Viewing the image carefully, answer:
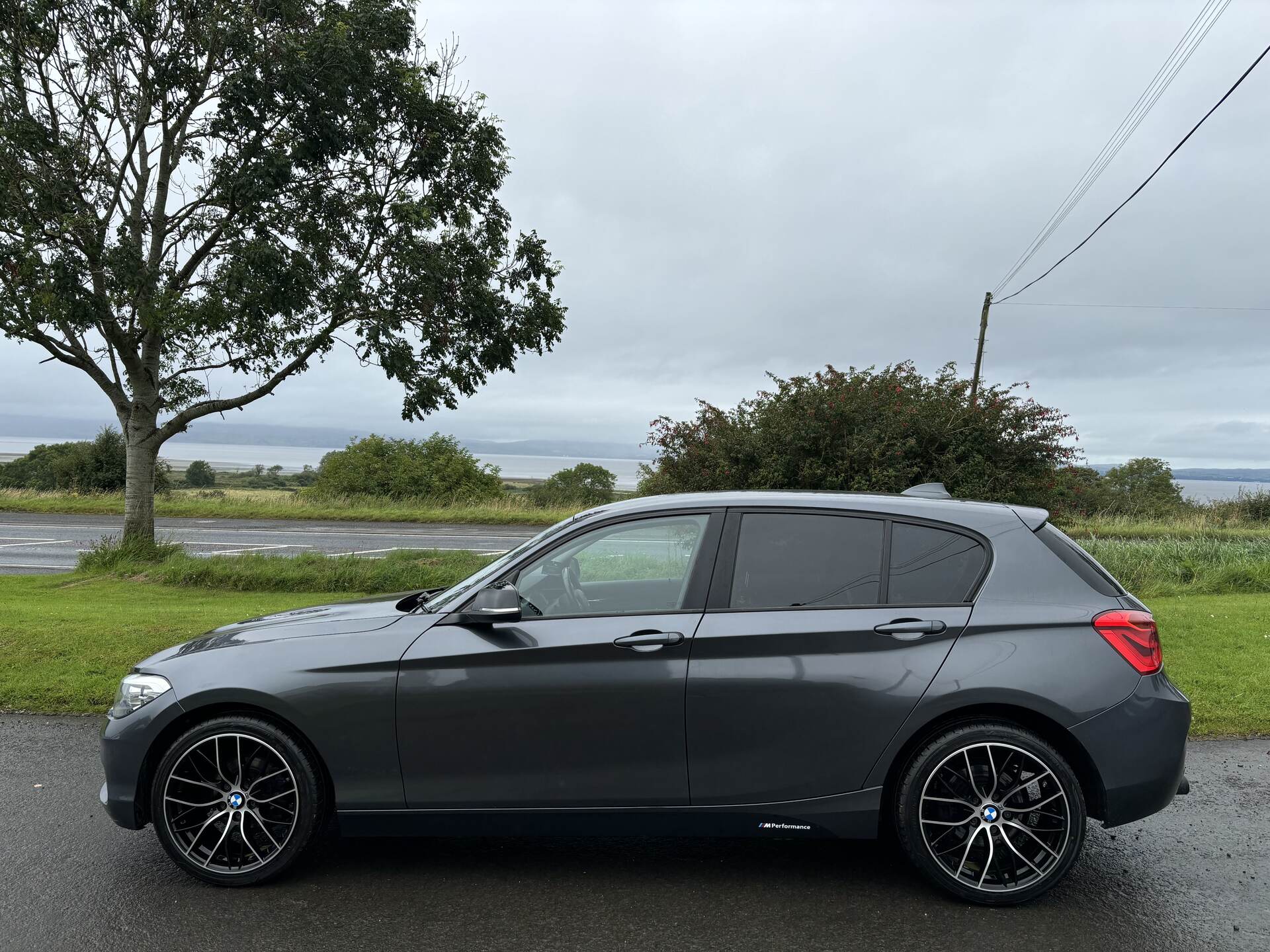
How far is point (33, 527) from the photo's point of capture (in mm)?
22891

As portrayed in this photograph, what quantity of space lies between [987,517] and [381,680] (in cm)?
270

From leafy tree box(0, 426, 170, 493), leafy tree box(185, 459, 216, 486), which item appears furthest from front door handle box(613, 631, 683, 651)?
leafy tree box(185, 459, 216, 486)

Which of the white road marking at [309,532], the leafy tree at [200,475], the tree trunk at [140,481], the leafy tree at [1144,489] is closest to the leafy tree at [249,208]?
the tree trunk at [140,481]

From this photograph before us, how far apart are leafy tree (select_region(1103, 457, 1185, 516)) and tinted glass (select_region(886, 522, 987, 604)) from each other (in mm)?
23538

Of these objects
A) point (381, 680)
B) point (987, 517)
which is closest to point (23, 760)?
point (381, 680)

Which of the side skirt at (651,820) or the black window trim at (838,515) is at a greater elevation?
the black window trim at (838,515)

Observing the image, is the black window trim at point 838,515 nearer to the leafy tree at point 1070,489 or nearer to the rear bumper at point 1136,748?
the rear bumper at point 1136,748

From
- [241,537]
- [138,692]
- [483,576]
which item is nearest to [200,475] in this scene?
[241,537]

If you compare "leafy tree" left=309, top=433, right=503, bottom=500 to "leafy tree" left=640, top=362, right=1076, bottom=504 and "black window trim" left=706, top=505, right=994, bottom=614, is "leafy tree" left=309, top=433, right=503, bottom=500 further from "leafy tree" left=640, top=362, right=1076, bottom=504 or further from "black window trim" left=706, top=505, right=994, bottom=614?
"black window trim" left=706, top=505, right=994, bottom=614

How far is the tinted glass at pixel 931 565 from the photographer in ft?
12.4

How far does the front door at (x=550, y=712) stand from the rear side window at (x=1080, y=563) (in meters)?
1.55

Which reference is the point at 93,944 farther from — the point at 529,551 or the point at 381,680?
the point at 529,551

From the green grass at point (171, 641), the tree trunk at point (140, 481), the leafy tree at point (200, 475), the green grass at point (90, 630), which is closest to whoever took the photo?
the green grass at point (171, 641)

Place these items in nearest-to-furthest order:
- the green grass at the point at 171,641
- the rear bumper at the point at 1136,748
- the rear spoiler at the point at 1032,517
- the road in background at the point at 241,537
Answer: the rear bumper at the point at 1136,748, the rear spoiler at the point at 1032,517, the green grass at the point at 171,641, the road in background at the point at 241,537
